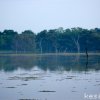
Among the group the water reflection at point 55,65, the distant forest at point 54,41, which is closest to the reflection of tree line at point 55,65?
the water reflection at point 55,65

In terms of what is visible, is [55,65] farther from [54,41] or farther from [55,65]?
[54,41]

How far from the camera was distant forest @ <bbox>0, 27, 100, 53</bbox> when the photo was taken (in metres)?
98.2

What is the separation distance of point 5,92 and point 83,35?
86062 millimetres

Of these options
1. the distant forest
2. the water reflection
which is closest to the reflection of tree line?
the water reflection

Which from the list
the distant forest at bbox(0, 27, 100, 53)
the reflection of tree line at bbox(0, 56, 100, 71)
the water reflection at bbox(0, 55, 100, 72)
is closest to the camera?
the water reflection at bbox(0, 55, 100, 72)

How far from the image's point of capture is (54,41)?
104m

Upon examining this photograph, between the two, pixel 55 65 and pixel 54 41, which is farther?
pixel 54 41

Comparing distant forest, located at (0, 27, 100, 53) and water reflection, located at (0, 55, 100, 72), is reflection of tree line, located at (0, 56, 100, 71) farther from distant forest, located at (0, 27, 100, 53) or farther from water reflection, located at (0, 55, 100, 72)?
distant forest, located at (0, 27, 100, 53)

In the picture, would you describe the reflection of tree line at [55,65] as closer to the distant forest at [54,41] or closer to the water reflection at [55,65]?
the water reflection at [55,65]

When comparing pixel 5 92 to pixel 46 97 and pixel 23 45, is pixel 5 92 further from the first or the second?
pixel 23 45

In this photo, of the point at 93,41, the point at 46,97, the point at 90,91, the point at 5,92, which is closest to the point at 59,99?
the point at 46,97

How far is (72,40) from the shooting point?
10519 cm

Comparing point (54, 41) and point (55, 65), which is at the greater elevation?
point (54, 41)

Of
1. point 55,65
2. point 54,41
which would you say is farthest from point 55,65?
point 54,41
